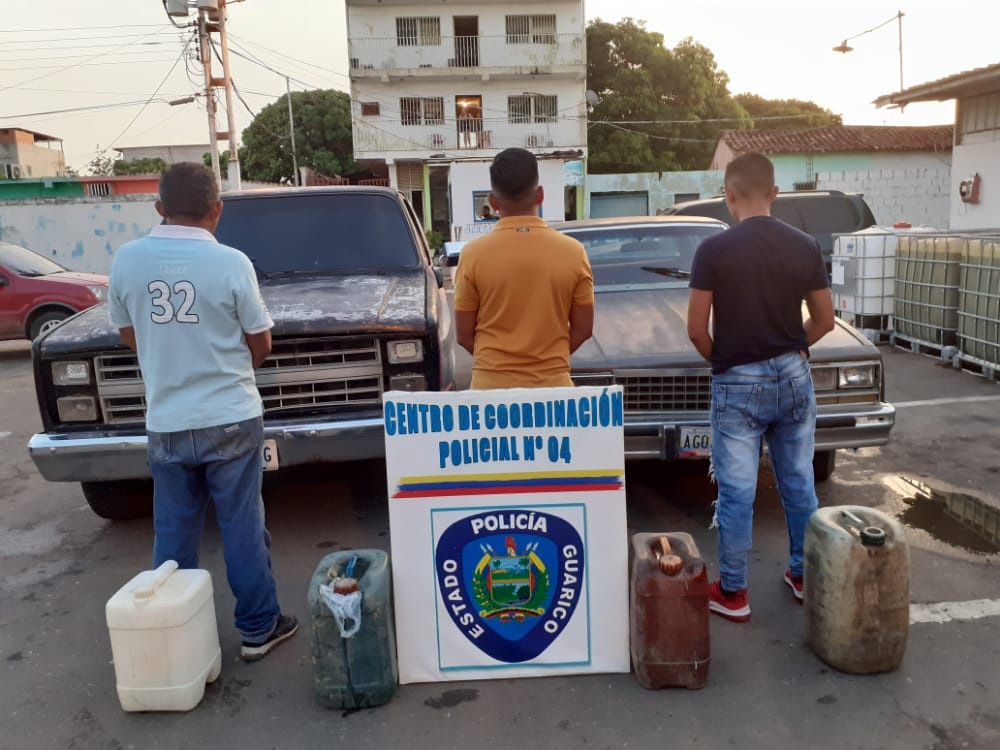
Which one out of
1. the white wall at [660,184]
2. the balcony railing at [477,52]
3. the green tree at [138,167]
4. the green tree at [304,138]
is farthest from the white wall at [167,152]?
the white wall at [660,184]

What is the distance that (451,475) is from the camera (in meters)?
2.96

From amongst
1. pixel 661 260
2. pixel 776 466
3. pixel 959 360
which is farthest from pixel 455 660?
pixel 959 360

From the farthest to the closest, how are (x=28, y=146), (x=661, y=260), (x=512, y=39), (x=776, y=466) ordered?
(x=28, y=146), (x=512, y=39), (x=661, y=260), (x=776, y=466)

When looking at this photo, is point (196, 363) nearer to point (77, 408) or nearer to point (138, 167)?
point (77, 408)

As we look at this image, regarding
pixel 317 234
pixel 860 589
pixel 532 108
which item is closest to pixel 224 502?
pixel 860 589

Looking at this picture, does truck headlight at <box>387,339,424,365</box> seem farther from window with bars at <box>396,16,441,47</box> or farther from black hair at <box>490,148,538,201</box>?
window with bars at <box>396,16,441,47</box>

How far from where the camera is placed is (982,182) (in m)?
15.2

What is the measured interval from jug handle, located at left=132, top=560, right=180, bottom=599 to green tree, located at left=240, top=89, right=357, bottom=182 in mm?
45555

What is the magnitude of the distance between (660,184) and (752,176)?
3385 cm

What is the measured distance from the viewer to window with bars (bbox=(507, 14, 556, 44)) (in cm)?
3831

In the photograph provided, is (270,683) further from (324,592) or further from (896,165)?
(896,165)

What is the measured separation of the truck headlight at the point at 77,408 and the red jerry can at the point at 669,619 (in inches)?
115

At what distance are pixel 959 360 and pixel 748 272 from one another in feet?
21.3

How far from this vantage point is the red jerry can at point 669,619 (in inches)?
115
